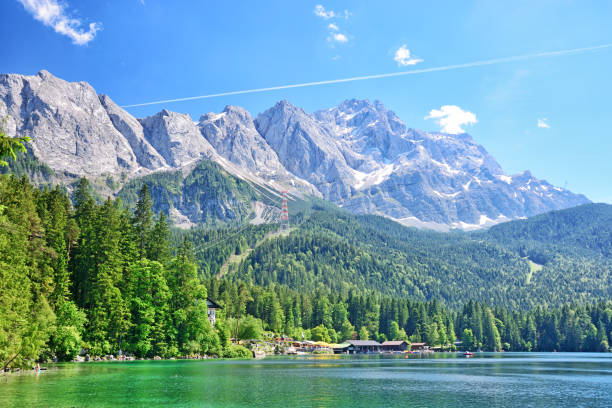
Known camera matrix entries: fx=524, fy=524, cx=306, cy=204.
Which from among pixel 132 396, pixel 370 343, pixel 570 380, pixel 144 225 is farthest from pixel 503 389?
pixel 370 343

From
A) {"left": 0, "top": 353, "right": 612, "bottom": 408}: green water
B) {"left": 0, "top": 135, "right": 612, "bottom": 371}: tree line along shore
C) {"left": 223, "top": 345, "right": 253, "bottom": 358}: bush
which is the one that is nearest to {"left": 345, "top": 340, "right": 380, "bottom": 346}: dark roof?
{"left": 223, "top": 345, "right": 253, "bottom": 358}: bush

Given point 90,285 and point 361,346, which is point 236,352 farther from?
point 361,346

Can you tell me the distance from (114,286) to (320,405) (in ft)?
176

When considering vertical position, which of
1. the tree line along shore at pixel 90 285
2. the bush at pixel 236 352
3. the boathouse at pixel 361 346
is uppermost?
the tree line along shore at pixel 90 285

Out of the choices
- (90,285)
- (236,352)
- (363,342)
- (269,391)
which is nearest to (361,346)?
(363,342)

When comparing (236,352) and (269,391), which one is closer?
(269,391)

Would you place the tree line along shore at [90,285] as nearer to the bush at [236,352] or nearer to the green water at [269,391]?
the bush at [236,352]

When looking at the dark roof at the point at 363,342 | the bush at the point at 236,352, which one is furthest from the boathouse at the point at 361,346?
the bush at the point at 236,352

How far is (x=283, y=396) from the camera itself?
45281mm

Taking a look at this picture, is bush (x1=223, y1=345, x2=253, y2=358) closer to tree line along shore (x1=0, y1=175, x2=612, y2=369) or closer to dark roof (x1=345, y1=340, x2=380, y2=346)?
tree line along shore (x1=0, y1=175, x2=612, y2=369)

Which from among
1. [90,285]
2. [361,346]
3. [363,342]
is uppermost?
[90,285]

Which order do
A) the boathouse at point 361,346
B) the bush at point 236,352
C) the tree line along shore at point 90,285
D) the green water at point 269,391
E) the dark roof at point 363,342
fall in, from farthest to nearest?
the dark roof at point 363,342
the boathouse at point 361,346
the bush at point 236,352
the tree line along shore at point 90,285
the green water at point 269,391

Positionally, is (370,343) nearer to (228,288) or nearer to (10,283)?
(228,288)

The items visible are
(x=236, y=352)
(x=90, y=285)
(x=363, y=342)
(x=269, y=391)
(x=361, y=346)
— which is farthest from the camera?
(x=361, y=346)
